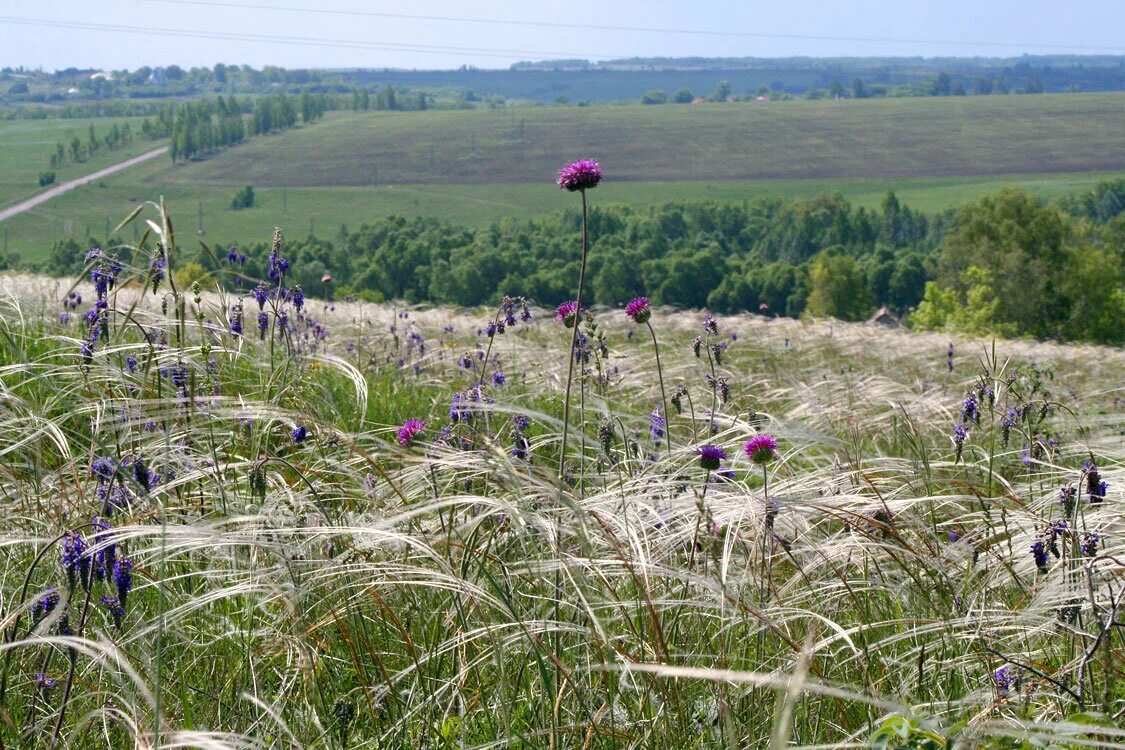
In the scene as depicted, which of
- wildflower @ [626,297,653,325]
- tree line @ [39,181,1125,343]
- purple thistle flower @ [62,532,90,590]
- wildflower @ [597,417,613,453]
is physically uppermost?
wildflower @ [626,297,653,325]

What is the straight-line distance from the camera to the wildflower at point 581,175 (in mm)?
2664

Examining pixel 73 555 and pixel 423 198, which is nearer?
pixel 73 555

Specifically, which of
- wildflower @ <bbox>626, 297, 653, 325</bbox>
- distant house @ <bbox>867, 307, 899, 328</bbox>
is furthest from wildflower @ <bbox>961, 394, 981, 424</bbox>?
distant house @ <bbox>867, 307, 899, 328</bbox>

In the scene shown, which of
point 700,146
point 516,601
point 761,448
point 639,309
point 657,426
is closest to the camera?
point 761,448

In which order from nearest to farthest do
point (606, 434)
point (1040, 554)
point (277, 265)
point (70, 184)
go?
point (1040, 554), point (606, 434), point (277, 265), point (70, 184)

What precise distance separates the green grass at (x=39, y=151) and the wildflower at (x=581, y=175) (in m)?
141

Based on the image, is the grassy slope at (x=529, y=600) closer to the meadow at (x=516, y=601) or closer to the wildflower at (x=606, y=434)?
the meadow at (x=516, y=601)

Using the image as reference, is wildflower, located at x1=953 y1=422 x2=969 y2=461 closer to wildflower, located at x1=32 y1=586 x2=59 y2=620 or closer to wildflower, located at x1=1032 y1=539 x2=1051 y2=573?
wildflower, located at x1=1032 y1=539 x2=1051 y2=573

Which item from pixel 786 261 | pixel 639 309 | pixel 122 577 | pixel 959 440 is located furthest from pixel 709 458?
pixel 786 261

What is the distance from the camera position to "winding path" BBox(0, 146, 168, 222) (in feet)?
403

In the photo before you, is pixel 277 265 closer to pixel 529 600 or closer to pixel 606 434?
pixel 606 434

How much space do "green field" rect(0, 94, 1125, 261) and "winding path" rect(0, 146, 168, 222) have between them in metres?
2.06

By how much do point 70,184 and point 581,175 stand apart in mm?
152305

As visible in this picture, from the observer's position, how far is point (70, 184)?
139000 mm
